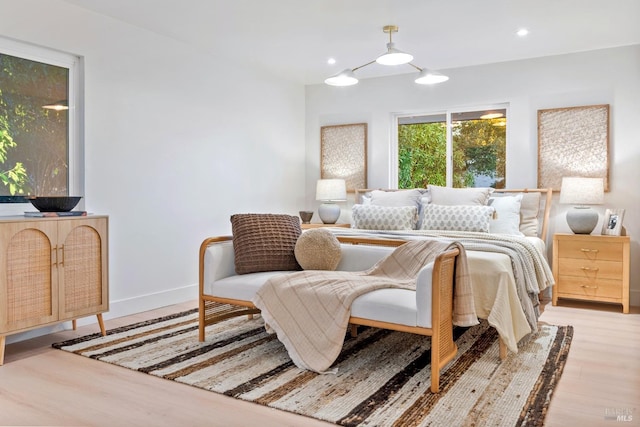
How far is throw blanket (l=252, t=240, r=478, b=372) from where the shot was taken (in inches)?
105

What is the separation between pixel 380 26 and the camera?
160 inches

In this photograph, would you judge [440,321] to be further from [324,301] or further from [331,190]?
[331,190]

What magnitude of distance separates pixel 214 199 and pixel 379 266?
7.84 feet

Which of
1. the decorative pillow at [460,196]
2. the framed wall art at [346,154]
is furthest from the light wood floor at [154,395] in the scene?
the framed wall art at [346,154]

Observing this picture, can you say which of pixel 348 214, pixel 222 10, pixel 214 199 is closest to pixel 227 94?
pixel 214 199

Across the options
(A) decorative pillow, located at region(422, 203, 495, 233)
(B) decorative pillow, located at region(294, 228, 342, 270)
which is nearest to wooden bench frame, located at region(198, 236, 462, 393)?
(B) decorative pillow, located at region(294, 228, 342, 270)

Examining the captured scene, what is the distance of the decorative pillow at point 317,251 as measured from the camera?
3338 mm

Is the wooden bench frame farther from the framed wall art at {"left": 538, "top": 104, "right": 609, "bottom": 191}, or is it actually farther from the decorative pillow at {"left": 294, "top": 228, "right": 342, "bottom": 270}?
the framed wall art at {"left": 538, "top": 104, "right": 609, "bottom": 191}

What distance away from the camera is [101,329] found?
11.3 feet

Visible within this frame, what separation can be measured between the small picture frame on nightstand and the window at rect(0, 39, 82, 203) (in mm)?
4424

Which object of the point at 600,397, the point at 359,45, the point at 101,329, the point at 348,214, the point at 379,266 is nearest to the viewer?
the point at 600,397

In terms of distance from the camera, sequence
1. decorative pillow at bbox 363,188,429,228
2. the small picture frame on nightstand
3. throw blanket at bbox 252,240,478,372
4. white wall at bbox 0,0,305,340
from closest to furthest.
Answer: throw blanket at bbox 252,240,478,372
white wall at bbox 0,0,305,340
the small picture frame on nightstand
decorative pillow at bbox 363,188,429,228

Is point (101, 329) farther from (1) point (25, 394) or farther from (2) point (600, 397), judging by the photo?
(2) point (600, 397)

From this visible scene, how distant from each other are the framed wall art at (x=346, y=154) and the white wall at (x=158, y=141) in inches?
29.6
